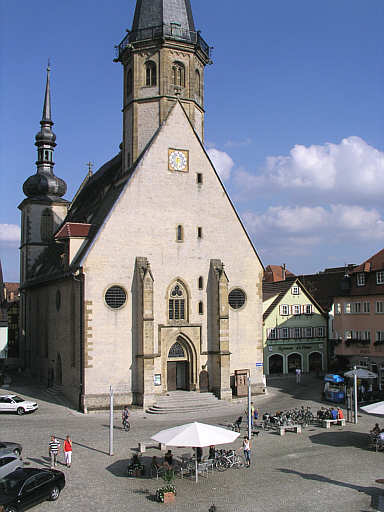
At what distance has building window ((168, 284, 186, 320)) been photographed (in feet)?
116

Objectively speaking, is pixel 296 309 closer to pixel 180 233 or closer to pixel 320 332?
pixel 320 332

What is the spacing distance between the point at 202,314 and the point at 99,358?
7.27 meters

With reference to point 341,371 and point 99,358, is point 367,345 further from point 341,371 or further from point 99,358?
point 99,358

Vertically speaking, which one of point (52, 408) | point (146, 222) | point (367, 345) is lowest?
point (52, 408)

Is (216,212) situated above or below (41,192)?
below

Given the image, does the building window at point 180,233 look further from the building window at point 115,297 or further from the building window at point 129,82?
the building window at point 129,82

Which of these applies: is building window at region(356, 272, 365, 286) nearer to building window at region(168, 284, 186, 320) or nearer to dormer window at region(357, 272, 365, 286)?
dormer window at region(357, 272, 365, 286)

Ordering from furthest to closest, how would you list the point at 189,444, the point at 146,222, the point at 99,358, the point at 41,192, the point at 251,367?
the point at 41,192
the point at 251,367
the point at 146,222
the point at 99,358
the point at 189,444

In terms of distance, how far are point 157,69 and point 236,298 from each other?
53.7 feet

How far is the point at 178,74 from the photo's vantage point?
39.0m

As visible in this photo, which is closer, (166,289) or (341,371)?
(166,289)

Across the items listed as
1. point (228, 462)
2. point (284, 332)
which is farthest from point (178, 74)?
point (228, 462)

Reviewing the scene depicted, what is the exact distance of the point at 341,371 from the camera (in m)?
45.3

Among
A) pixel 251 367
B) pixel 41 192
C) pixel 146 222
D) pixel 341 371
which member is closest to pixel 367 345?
pixel 341 371
